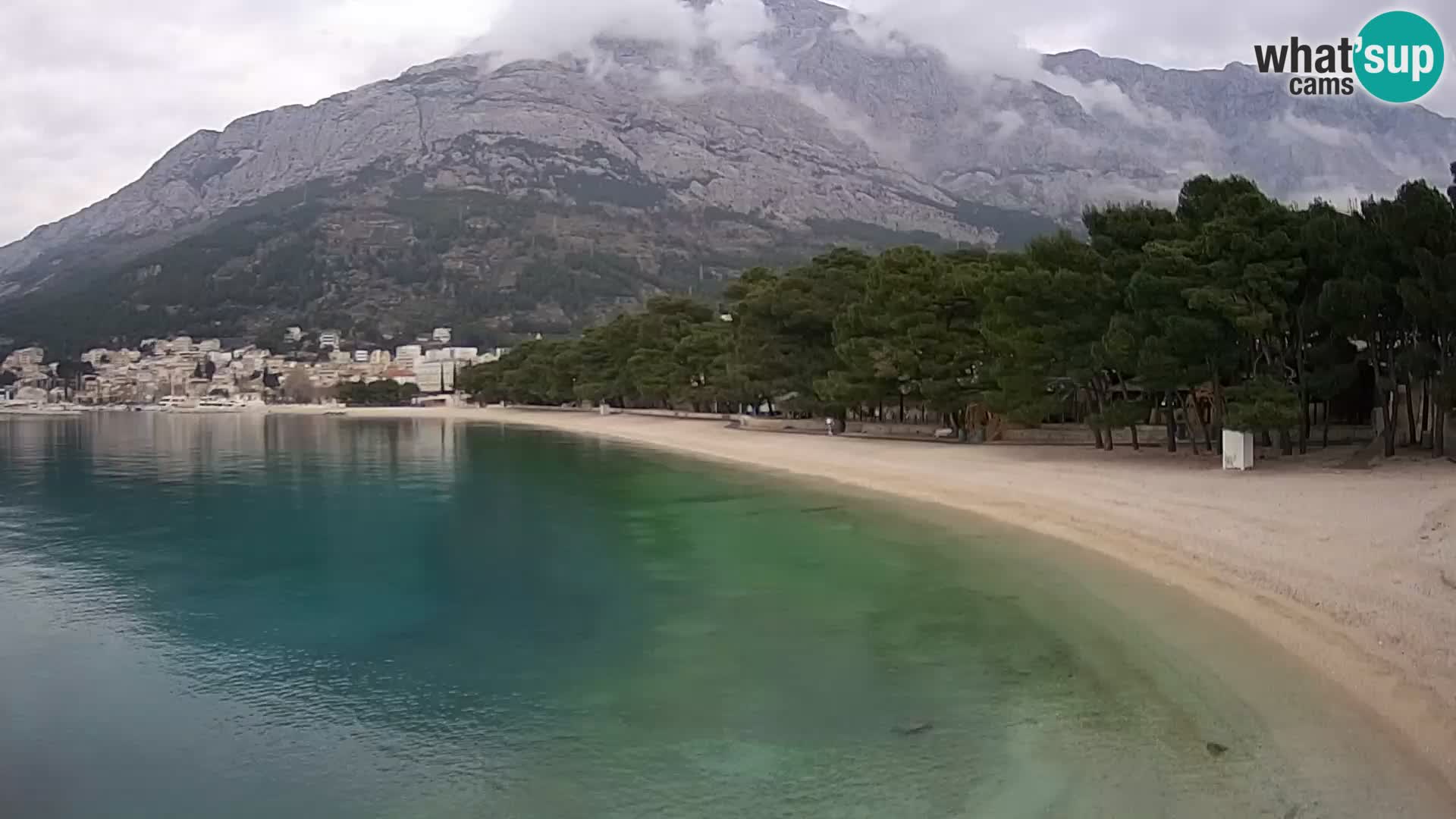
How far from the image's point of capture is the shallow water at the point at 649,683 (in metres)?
7.73

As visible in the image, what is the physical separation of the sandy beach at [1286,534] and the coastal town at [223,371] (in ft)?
422

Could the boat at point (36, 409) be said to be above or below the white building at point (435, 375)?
below

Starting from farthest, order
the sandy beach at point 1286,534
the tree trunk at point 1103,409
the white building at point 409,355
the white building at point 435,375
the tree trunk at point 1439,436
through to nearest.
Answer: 1. the white building at point 409,355
2. the white building at point 435,375
3. the tree trunk at point 1103,409
4. the tree trunk at point 1439,436
5. the sandy beach at point 1286,534

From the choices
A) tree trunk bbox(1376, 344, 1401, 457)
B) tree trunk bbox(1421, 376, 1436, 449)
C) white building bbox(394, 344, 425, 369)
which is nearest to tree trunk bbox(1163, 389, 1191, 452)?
tree trunk bbox(1376, 344, 1401, 457)

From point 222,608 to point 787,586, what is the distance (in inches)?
306

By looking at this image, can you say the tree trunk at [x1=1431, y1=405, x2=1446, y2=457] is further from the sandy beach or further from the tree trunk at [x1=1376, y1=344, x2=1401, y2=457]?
the sandy beach

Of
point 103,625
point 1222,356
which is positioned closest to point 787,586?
point 103,625

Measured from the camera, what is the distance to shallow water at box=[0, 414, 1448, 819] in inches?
305

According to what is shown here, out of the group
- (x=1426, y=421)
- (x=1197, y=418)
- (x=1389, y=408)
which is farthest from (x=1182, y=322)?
(x=1197, y=418)

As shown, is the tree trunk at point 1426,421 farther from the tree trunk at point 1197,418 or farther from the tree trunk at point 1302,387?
the tree trunk at point 1197,418

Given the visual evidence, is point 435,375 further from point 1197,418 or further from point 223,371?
point 1197,418

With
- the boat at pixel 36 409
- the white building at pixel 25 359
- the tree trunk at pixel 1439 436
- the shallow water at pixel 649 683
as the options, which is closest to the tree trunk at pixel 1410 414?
the tree trunk at pixel 1439 436

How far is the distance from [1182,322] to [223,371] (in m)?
169

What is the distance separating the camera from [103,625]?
14156 millimetres
